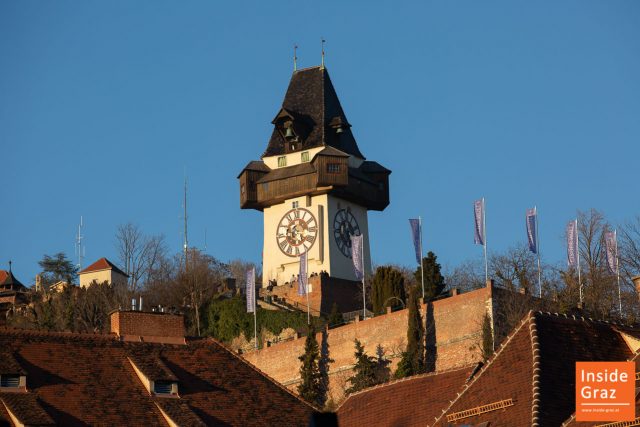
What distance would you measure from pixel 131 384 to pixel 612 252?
32023 mm

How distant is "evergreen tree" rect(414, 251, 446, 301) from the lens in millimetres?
75938

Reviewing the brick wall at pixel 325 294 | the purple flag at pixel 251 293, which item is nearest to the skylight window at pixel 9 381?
Answer: the purple flag at pixel 251 293

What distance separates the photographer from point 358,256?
82.6 metres

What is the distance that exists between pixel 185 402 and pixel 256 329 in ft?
120

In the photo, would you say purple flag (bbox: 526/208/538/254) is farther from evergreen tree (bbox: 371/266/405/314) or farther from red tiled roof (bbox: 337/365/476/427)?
red tiled roof (bbox: 337/365/476/427)

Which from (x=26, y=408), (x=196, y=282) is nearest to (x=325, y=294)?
(x=196, y=282)

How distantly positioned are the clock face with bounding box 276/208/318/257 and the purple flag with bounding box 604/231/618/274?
17.6m

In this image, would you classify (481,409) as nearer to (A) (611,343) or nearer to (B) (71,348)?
(A) (611,343)

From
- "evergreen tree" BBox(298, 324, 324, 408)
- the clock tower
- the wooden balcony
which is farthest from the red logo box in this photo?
the wooden balcony

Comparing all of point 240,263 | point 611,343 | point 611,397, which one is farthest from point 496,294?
point 240,263

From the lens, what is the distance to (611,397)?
115 feet

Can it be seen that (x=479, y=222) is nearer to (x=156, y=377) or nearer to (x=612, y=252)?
(x=612, y=252)

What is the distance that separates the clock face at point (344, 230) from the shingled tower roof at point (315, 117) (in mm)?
3218

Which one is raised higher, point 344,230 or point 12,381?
point 344,230
